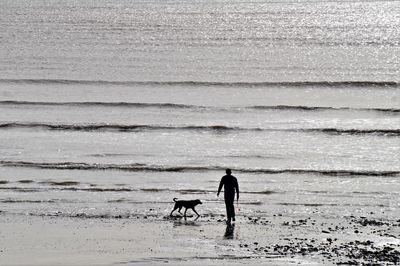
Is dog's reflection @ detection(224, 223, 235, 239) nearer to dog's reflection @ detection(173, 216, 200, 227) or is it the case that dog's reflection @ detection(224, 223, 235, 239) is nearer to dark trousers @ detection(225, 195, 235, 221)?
dark trousers @ detection(225, 195, 235, 221)

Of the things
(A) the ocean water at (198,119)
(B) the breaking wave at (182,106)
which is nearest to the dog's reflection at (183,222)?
(A) the ocean water at (198,119)

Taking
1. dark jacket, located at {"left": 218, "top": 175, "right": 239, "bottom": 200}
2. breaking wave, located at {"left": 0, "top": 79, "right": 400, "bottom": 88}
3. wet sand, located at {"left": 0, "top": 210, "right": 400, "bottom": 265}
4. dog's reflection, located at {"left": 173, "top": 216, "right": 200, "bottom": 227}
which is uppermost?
breaking wave, located at {"left": 0, "top": 79, "right": 400, "bottom": 88}

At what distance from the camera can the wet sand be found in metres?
18.4

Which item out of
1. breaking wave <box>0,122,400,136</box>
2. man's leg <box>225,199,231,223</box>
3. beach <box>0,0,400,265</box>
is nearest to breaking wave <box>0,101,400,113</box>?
beach <box>0,0,400,265</box>

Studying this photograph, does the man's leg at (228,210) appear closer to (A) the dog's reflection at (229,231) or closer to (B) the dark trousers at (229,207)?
(B) the dark trousers at (229,207)

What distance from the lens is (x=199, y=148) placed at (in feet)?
112

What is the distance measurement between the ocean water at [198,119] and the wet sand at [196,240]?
1104 millimetres

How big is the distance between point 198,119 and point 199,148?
25.3 ft

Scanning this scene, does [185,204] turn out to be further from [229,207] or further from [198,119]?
[198,119]

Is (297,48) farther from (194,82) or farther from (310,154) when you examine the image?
(310,154)

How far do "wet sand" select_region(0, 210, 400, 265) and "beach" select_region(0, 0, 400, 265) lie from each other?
62 mm

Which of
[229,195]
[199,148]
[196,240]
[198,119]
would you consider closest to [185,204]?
[229,195]

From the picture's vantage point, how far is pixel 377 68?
6041 cm

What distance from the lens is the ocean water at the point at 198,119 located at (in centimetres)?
2633
